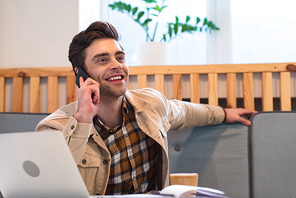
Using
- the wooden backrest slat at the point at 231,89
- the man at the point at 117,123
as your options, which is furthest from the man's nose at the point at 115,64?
the wooden backrest slat at the point at 231,89

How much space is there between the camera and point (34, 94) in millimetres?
2137

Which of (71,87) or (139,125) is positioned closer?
(139,125)

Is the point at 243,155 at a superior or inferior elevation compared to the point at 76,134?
inferior

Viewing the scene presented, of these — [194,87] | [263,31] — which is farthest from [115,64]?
[263,31]

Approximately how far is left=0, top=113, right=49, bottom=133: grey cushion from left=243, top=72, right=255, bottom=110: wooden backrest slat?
3.17ft

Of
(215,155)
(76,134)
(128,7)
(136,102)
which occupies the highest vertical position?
(128,7)

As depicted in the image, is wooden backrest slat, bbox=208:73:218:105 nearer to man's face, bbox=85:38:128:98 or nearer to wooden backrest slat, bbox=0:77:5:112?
man's face, bbox=85:38:128:98

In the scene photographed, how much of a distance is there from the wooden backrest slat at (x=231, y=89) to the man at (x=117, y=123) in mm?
352

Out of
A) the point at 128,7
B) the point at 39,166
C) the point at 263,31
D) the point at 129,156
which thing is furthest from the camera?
the point at 263,31

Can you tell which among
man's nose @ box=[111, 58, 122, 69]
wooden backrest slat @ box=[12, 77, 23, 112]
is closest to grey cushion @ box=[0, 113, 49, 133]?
wooden backrest slat @ box=[12, 77, 23, 112]

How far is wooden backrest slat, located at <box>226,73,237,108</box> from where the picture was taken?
1.99 metres

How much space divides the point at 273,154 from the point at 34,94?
1229 mm

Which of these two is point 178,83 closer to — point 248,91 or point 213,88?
point 213,88

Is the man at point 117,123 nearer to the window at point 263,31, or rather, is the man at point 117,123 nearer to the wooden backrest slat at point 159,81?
the wooden backrest slat at point 159,81
